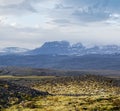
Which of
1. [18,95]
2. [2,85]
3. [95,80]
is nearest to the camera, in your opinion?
[18,95]

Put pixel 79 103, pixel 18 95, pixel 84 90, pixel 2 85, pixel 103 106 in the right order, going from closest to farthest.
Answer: pixel 103 106, pixel 79 103, pixel 18 95, pixel 2 85, pixel 84 90

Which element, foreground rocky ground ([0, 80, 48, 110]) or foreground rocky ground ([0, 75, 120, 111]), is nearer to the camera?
foreground rocky ground ([0, 75, 120, 111])

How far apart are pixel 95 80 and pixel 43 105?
4685 centimetres

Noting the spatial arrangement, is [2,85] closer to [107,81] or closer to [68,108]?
[68,108]

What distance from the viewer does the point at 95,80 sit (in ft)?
357

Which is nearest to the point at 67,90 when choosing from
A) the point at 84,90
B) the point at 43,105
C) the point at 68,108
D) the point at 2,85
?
the point at 84,90

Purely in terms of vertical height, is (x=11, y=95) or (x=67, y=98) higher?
(x=11, y=95)

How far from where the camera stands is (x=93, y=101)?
208 feet

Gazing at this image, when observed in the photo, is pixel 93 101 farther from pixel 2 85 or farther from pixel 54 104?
pixel 2 85

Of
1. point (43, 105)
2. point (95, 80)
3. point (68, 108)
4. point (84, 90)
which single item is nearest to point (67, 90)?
point (84, 90)

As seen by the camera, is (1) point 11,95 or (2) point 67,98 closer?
(2) point 67,98

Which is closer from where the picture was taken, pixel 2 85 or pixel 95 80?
pixel 2 85

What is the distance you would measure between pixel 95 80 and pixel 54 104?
4691 centimetres

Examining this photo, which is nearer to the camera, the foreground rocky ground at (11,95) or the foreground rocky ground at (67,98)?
the foreground rocky ground at (67,98)
